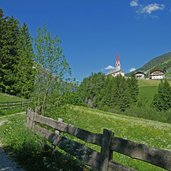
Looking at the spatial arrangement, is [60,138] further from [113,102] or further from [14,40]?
[113,102]

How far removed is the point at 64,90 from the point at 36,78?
1798 millimetres

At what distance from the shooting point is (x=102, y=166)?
24.9 ft

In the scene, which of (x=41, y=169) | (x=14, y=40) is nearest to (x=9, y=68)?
(x=14, y=40)

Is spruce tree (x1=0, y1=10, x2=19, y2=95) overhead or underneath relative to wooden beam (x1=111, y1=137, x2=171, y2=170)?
overhead

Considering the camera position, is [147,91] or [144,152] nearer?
[144,152]

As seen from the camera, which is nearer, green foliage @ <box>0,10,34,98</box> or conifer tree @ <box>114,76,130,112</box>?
green foliage @ <box>0,10,34,98</box>

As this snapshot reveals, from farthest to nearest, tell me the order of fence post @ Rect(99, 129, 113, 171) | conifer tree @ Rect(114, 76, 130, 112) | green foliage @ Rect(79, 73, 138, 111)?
green foliage @ Rect(79, 73, 138, 111), conifer tree @ Rect(114, 76, 130, 112), fence post @ Rect(99, 129, 113, 171)

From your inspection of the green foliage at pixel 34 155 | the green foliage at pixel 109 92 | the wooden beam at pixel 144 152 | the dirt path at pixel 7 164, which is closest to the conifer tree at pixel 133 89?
the green foliage at pixel 109 92

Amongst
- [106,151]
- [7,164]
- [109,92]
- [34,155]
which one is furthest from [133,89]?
[106,151]

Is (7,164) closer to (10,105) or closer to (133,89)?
(10,105)

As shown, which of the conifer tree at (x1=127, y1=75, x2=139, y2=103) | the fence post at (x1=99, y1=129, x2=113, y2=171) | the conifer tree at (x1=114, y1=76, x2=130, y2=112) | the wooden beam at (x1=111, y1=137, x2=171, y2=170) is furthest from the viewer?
the conifer tree at (x1=127, y1=75, x2=139, y2=103)

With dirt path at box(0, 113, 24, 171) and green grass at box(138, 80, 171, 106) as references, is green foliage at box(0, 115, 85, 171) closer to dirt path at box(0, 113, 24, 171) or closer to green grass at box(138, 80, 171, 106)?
dirt path at box(0, 113, 24, 171)

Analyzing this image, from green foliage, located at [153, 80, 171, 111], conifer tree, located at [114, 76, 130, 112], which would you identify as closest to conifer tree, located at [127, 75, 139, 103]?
conifer tree, located at [114, 76, 130, 112]

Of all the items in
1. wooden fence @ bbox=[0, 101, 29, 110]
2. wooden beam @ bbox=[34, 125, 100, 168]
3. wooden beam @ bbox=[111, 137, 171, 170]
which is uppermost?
wooden fence @ bbox=[0, 101, 29, 110]
